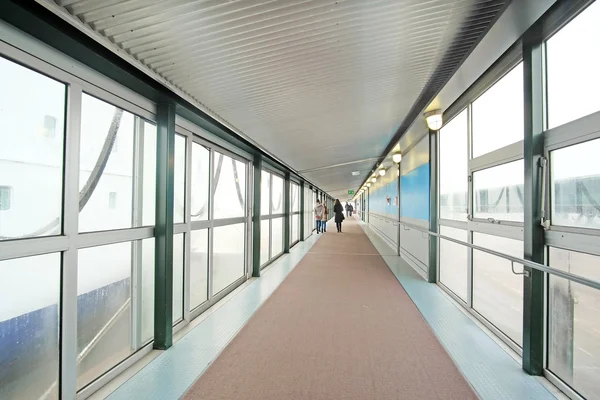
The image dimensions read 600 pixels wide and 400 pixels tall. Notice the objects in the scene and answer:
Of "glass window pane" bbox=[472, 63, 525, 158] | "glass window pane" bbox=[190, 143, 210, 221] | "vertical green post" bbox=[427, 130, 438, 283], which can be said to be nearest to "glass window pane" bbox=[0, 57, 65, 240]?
"glass window pane" bbox=[190, 143, 210, 221]

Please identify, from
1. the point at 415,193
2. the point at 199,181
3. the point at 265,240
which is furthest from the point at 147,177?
the point at 415,193

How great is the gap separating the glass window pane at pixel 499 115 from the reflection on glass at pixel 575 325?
1.11 meters

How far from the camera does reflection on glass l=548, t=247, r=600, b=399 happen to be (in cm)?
177

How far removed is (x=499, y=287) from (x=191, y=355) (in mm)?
3030

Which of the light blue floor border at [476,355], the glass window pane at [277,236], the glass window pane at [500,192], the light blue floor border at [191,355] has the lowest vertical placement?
the light blue floor border at [191,355]

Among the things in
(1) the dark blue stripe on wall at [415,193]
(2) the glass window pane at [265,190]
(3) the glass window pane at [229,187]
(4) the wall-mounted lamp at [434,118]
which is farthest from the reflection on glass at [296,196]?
(4) the wall-mounted lamp at [434,118]

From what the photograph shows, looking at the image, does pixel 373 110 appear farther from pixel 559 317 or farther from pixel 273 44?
pixel 559 317

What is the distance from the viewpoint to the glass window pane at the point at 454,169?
3635mm

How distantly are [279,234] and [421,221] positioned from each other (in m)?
4.09

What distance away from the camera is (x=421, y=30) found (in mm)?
1991

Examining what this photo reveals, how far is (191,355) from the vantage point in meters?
2.47

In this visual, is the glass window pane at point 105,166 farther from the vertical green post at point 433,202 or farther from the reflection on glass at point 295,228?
the reflection on glass at point 295,228

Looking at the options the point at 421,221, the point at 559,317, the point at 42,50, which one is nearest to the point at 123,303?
the point at 42,50

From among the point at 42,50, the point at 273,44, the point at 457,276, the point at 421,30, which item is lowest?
the point at 457,276
